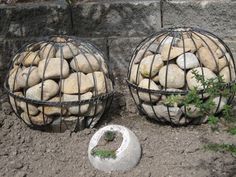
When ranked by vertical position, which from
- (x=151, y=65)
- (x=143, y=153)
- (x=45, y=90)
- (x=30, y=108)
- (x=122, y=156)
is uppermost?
(x=151, y=65)

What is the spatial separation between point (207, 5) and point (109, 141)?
1.63 m

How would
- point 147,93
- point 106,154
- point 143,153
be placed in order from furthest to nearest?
point 147,93 < point 143,153 < point 106,154

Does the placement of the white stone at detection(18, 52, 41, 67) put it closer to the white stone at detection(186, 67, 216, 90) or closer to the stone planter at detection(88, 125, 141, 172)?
the stone planter at detection(88, 125, 141, 172)

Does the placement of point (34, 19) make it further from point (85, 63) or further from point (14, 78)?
point (85, 63)

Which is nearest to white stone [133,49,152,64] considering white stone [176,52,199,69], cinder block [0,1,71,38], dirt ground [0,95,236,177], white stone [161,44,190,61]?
white stone [161,44,190,61]

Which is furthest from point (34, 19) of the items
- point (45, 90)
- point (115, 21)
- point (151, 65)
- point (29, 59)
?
point (151, 65)

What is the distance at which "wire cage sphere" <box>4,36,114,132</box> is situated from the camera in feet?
10.5

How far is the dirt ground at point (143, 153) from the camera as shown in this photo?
2.95 meters

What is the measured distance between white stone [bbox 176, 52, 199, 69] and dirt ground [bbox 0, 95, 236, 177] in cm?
47

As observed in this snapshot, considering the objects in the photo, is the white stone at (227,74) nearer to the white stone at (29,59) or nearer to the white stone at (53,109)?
the white stone at (53,109)

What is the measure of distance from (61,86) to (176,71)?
0.78 meters

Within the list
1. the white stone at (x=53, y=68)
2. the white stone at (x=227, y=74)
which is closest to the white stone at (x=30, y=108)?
the white stone at (x=53, y=68)

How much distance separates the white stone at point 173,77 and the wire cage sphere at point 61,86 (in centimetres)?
40

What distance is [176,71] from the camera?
325 centimetres
